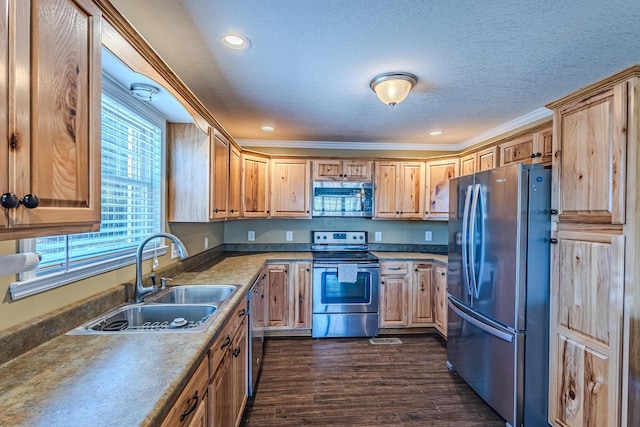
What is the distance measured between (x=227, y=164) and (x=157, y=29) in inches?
53.2

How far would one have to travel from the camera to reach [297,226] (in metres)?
4.05

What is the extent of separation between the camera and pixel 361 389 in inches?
95.6

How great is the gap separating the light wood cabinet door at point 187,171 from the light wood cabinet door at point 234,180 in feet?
2.03

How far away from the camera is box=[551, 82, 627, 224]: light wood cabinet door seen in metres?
1.48

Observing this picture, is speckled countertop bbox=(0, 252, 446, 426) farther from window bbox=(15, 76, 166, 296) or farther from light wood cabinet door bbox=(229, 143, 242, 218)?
light wood cabinet door bbox=(229, 143, 242, 218)

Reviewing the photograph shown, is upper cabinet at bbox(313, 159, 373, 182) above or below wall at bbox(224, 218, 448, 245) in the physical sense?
above

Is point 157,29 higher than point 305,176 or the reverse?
higher

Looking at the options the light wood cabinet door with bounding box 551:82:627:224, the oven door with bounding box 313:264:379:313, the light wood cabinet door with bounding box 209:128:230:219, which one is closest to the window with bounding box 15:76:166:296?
the light wood cabinet door with bounding box 209:128:230:219

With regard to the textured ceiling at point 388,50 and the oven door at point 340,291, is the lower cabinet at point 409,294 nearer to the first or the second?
the oven door at point 340,291

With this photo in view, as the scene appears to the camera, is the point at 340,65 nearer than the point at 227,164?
Yes

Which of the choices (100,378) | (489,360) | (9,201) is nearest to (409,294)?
(489,360)

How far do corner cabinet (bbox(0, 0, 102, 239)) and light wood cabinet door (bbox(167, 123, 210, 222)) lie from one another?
1.31 meters

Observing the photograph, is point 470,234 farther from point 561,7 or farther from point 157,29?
point 157,29

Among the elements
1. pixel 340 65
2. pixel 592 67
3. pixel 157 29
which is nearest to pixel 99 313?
pixel 157 29
